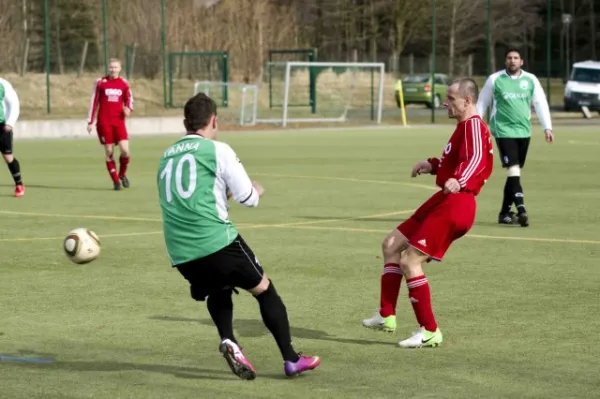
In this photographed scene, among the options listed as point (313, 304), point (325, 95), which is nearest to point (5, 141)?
point (313, 304)

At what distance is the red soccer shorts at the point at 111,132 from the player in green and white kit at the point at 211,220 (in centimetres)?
1326

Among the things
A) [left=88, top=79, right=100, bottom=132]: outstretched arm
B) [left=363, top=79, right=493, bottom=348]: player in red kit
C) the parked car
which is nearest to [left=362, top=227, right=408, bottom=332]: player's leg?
[left=363, top=79, right=493, bottom=348]: player in red kit

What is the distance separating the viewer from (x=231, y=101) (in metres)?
47.2

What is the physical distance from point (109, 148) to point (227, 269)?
13185 mm

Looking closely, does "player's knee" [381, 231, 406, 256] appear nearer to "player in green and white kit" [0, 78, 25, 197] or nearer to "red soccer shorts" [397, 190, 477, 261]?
"red soccer shorts" [397, 190, 477, 261]

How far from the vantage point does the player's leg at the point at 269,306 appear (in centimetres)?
707

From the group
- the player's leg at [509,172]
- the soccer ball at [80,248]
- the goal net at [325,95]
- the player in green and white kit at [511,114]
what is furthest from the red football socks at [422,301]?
the goal net at [325,95]

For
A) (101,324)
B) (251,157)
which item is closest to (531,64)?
(251,157)

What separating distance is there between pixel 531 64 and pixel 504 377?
193ft

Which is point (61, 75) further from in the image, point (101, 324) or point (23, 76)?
point (101, 324)

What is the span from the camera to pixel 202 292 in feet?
23.7

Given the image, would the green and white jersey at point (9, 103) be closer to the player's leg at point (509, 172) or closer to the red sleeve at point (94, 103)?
the red sleeve at point (94, 103)

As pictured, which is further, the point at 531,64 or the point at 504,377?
the point at 531,64

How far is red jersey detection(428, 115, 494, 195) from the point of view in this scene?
26.8ft
